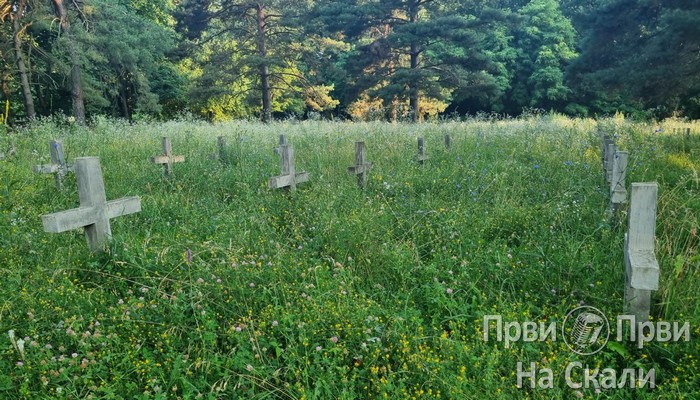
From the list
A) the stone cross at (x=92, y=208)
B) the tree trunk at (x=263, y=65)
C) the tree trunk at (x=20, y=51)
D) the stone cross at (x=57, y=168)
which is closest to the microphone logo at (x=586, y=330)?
the stone cross at (x=92, y=208)

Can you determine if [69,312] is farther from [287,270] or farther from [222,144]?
[222,144]

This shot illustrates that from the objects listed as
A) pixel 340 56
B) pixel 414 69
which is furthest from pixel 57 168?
pixel 340 56

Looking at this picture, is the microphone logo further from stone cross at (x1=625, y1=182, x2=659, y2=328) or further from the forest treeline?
the forest treeline

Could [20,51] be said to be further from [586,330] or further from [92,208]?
[586,330]

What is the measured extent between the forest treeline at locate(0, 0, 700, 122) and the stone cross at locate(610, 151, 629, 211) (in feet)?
33.3

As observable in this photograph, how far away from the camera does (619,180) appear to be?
14.8 ft

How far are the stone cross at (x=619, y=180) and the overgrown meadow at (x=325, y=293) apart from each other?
0.64ft

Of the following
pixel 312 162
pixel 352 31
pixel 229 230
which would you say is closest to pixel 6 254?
pixel 229 230

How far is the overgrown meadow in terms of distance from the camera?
2531 millimetres

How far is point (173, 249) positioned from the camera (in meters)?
3.90

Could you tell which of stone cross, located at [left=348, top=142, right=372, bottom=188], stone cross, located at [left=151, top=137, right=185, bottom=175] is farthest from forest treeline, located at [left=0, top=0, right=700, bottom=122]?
stone cross, located at [left=348, top=142, right=372, bottom=188]

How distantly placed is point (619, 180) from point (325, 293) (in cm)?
315

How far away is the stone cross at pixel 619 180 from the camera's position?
432 cm

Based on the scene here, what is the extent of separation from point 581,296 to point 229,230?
118 inches
